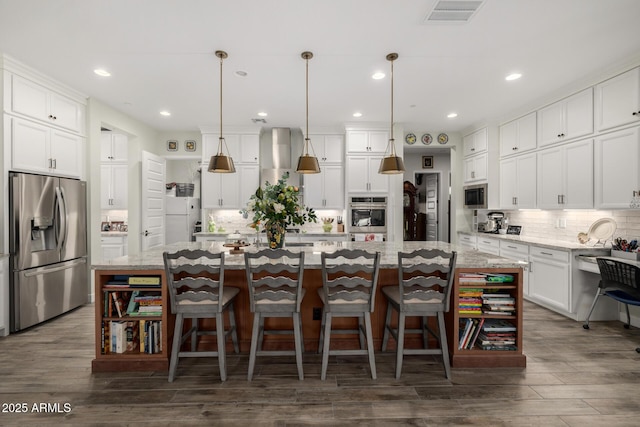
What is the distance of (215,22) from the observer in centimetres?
274

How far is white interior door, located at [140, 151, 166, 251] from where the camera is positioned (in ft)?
18.6

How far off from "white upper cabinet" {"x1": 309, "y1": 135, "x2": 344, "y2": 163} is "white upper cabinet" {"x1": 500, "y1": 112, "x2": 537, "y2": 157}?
2.76 m

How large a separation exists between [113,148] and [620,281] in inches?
287

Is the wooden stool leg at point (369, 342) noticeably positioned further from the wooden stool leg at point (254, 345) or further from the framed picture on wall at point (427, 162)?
the framed picture on wall at point (427, 162)

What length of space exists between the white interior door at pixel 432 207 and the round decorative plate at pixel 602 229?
4419mm

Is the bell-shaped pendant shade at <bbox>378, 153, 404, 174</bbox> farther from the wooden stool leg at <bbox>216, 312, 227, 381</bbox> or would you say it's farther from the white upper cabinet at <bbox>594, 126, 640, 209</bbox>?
the white upper cabinet at <bbox>594, 126, 640, 209</bbox>

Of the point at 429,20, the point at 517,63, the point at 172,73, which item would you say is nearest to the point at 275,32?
the point at 429,20

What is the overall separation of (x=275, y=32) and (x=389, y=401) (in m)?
3.07

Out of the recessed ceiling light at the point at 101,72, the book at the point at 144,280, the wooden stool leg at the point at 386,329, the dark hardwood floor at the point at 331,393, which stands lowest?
the dark hardwood floor at the point at 331,393

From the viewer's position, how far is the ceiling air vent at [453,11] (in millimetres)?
2463

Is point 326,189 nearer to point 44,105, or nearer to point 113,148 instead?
point 113,148

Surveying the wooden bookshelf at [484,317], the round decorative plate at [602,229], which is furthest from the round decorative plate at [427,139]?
the wooden bookshelf at [484,317]

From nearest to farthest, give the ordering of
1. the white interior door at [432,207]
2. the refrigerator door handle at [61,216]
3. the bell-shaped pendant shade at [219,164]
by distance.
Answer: the bell-shaped pendant shade at [219,164] → the refrigerator door handle at [61,216] → the white interior door at [432,207]

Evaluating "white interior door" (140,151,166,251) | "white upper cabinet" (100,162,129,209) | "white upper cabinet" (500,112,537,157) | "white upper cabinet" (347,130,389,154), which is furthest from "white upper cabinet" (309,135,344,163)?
"white upper cabinet" (100,162,129,209)
